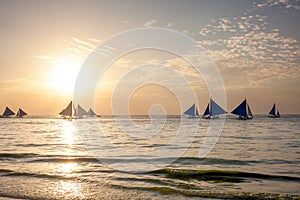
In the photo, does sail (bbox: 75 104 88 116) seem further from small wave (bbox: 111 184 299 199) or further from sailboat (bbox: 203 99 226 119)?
small wave (bbox: 111 184 299 199)

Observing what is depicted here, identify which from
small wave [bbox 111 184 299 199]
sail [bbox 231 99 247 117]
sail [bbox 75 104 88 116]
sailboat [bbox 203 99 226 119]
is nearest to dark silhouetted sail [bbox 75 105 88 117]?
sail [bbox 75 104 88 116]

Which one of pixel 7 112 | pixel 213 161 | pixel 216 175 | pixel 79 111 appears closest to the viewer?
pixel 216 175

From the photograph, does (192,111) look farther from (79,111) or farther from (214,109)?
(79,111)

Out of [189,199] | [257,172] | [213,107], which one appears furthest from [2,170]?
[213,107]

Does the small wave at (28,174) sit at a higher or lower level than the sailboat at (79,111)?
lower

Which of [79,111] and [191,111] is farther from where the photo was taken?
[79,111]

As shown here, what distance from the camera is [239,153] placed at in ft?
81.7

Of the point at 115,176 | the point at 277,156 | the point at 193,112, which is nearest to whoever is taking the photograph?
the point at 115,176

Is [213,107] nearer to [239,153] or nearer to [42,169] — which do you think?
[239,153]

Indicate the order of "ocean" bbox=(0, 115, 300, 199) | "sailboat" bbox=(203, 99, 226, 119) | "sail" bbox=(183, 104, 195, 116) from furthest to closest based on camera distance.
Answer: "sail" bbox=(183, 104, 195, 116)
"sailboat" bbox=(203, 99, 226, 119)
"ocean" bbox=(0, 115, 300, 199)

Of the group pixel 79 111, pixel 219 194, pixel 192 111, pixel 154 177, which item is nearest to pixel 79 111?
pixel 79 111

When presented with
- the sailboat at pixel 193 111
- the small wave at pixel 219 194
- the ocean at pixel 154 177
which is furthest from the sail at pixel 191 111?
the small wave at pixel 219 194

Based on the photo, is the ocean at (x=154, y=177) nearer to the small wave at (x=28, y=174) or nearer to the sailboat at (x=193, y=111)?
the small wave at (x=28, y=174)

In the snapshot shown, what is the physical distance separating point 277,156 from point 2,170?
1831 cm
